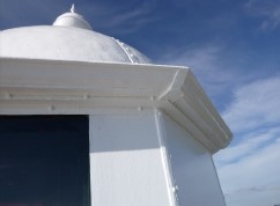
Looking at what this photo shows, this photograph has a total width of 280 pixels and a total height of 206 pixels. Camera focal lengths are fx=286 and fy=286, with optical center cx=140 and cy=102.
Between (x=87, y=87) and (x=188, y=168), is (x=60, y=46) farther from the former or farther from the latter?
(x=188, y=168)

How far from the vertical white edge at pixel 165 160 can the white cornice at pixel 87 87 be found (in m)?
0.17

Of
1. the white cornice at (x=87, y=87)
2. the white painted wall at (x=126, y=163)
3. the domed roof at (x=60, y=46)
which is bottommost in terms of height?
the white painted wall at (x=126, y=163)

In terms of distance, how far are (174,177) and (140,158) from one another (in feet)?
1.37

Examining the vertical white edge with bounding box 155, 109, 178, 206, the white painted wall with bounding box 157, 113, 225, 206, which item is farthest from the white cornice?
the white painted wall with bounding box 157, 113, 225, 206

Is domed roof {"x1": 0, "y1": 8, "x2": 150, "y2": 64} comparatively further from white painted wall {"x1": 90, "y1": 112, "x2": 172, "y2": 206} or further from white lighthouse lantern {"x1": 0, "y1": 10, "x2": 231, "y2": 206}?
white painted wall {"x1": 90, "y1": 112, "x2": 172, "y2": 206}

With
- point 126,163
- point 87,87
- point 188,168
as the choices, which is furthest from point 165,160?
point 87,87

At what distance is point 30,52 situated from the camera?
3254 millimetres

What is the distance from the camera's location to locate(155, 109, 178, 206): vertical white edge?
2.73m

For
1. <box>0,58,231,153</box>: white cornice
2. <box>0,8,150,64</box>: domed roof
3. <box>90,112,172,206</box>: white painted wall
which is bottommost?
<box>90,112,172,206</box>: white painted wall

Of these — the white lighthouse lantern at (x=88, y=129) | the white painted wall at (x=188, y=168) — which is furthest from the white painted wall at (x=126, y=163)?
the white painted wall at (x=188, y=168)

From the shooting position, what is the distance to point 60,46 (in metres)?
3.44

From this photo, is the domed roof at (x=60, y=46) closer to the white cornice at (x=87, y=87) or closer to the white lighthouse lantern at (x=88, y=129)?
the white lighthouse lantern at (x=88, y=129)

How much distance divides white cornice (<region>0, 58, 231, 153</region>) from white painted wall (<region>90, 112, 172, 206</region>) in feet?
0.57

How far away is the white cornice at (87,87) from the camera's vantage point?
2609 mm
